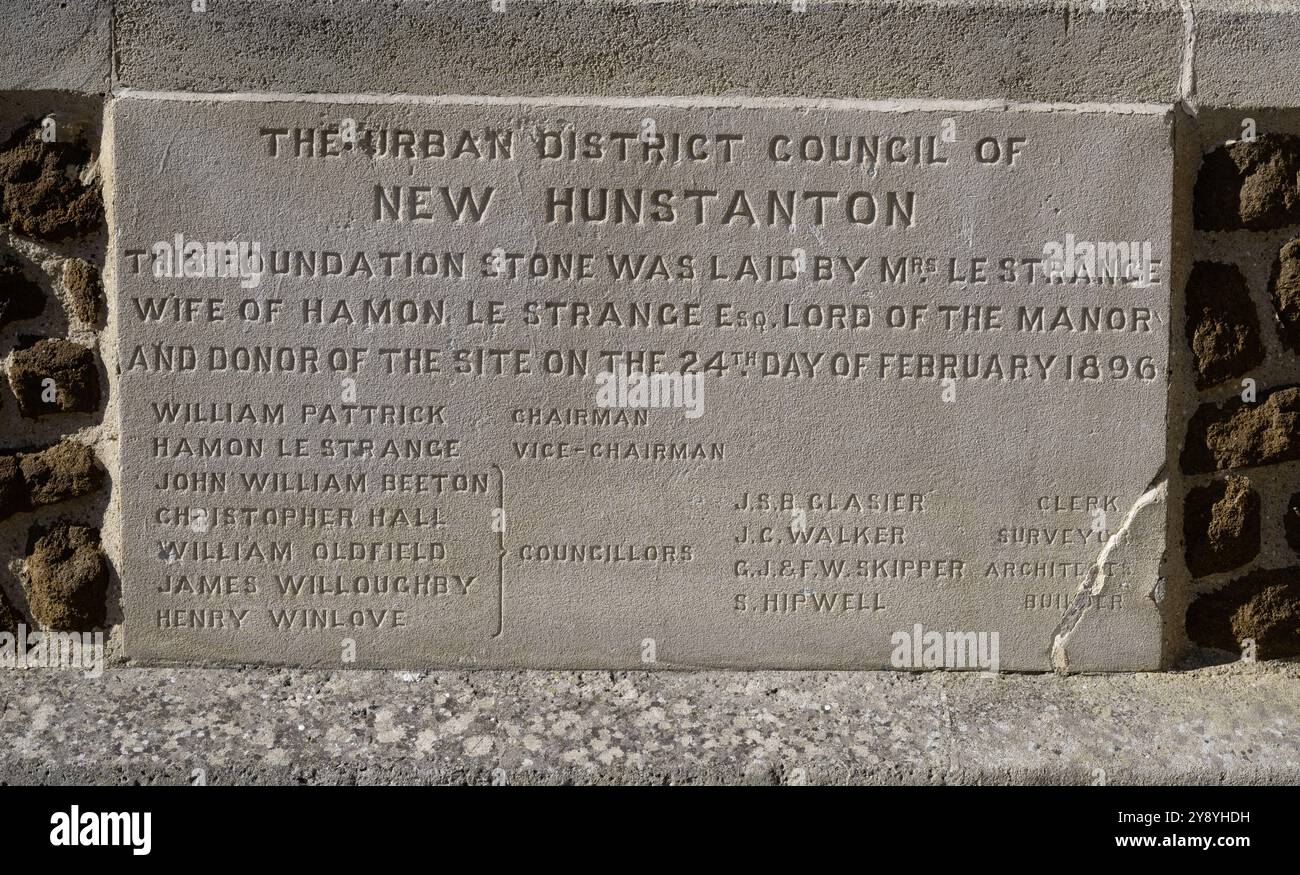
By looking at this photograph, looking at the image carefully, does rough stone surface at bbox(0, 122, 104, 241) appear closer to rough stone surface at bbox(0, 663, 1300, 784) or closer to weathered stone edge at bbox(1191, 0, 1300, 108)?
rough stone surface at bbox(0, 663, 1300, 784)

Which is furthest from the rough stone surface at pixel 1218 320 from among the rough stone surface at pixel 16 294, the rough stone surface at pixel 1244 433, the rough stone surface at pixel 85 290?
the rough stone surface at pixel 16 294

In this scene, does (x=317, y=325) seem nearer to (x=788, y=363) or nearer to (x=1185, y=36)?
(x=788, y=363)

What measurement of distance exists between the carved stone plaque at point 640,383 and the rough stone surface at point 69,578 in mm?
90

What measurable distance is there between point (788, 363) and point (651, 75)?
0.77 m

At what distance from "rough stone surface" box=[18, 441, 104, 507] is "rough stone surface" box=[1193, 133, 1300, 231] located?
280cm

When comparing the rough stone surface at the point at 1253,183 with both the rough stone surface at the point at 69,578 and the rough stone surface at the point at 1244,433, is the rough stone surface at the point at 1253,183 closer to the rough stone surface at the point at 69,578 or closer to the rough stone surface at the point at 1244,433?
the rough stone surface at the point at 1244,433

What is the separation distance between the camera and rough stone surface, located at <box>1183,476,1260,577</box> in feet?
9.02

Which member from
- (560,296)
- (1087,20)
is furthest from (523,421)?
(1087,20)

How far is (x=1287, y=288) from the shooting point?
107 inches

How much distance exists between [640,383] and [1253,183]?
1.56 m

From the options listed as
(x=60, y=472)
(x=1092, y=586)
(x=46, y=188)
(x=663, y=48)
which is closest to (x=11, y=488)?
(x=60, y=472)

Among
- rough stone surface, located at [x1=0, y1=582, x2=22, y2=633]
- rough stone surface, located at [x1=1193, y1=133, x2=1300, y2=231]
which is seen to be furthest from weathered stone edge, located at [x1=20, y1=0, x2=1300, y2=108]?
rough stone surface, located at [x1=0, y1=582, x2=22, y2=633]

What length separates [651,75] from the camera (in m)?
2.68

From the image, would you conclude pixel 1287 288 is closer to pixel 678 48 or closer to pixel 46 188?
pixel 678 48
